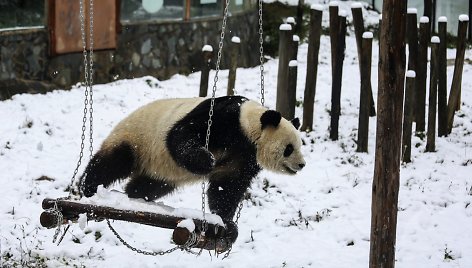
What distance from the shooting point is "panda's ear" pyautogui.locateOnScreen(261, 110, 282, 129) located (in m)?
5.16

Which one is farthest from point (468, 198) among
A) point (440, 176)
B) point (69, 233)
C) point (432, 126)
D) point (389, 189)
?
point (69, 233)

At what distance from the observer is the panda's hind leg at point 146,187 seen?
5.65 meters

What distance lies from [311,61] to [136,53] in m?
3.11

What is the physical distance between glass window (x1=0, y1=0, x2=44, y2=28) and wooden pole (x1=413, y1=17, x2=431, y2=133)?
4.83 m

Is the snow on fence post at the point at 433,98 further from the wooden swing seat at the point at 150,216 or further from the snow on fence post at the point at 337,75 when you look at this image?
the wooden swing seat at the point at 150,216

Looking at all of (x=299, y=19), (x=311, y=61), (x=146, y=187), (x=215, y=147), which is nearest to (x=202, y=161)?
(x=215, y=147)

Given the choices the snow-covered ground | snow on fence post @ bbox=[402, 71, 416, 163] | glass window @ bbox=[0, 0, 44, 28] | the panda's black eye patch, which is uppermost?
glass window @ bbox=[0, 0, 44, 28]

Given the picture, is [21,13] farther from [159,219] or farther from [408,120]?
[159,219]

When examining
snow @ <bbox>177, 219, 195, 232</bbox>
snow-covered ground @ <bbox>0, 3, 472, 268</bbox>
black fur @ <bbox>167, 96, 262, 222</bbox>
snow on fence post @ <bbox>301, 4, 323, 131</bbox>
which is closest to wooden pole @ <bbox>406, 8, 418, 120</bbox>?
snow-covered ground @ <bbox>0, 3, 472, 268</bbox>

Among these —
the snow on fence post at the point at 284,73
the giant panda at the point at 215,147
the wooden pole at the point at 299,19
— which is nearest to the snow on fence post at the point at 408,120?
the snow on fence post at the point at 284,73

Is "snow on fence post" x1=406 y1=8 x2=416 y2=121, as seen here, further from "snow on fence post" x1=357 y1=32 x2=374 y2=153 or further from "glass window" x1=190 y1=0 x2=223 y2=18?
"glass window" x1=190 y1=0 x2=223 y2=18

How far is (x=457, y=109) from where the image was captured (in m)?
10.5

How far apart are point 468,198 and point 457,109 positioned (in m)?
3.29

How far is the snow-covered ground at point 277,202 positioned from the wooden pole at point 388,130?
1.17m
